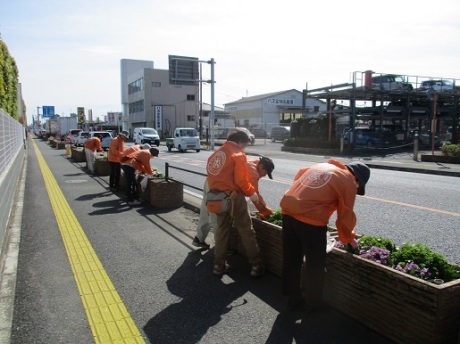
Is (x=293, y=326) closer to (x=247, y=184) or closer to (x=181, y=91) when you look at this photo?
(x=247, y=184)

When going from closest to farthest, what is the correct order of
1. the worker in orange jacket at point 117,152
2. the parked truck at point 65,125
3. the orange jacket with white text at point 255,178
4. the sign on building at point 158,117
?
the orange jacket with white text at point 255,178 → the worker in orange jacket at point 117,152 → the sign on building at point 158,117 → the parked truck at point 65,125

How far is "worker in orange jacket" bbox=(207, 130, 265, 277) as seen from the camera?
167 inches

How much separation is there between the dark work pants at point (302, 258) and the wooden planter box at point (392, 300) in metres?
0.17

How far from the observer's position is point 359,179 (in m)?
3.34

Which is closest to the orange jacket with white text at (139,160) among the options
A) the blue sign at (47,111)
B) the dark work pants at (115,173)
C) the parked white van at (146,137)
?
the dark work pants at (115,173)

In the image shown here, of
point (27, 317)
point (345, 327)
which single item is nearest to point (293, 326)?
point (345, 327)

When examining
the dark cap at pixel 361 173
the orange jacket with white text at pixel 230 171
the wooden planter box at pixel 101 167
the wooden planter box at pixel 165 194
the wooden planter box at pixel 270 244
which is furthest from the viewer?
the wooden planter box at pixel 101 167

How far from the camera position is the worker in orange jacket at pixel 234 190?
4.24 meters

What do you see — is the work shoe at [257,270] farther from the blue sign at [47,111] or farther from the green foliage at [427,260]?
the blue sign at [47,111]

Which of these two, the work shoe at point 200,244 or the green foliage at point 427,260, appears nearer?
the green foliage at point 427,260

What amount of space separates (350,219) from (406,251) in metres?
0.64

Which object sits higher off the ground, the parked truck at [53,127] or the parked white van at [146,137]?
the parked truck at [53,127]

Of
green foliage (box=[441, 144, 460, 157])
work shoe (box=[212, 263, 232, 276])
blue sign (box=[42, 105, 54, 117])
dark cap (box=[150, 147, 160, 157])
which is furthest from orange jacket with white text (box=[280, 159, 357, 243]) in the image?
blue sign (box=[42, 105, 54, 117])

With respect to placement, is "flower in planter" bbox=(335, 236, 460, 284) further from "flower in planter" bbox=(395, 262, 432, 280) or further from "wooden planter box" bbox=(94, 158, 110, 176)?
"wooden planter box" bbox=(94, 158, 110, 176)
